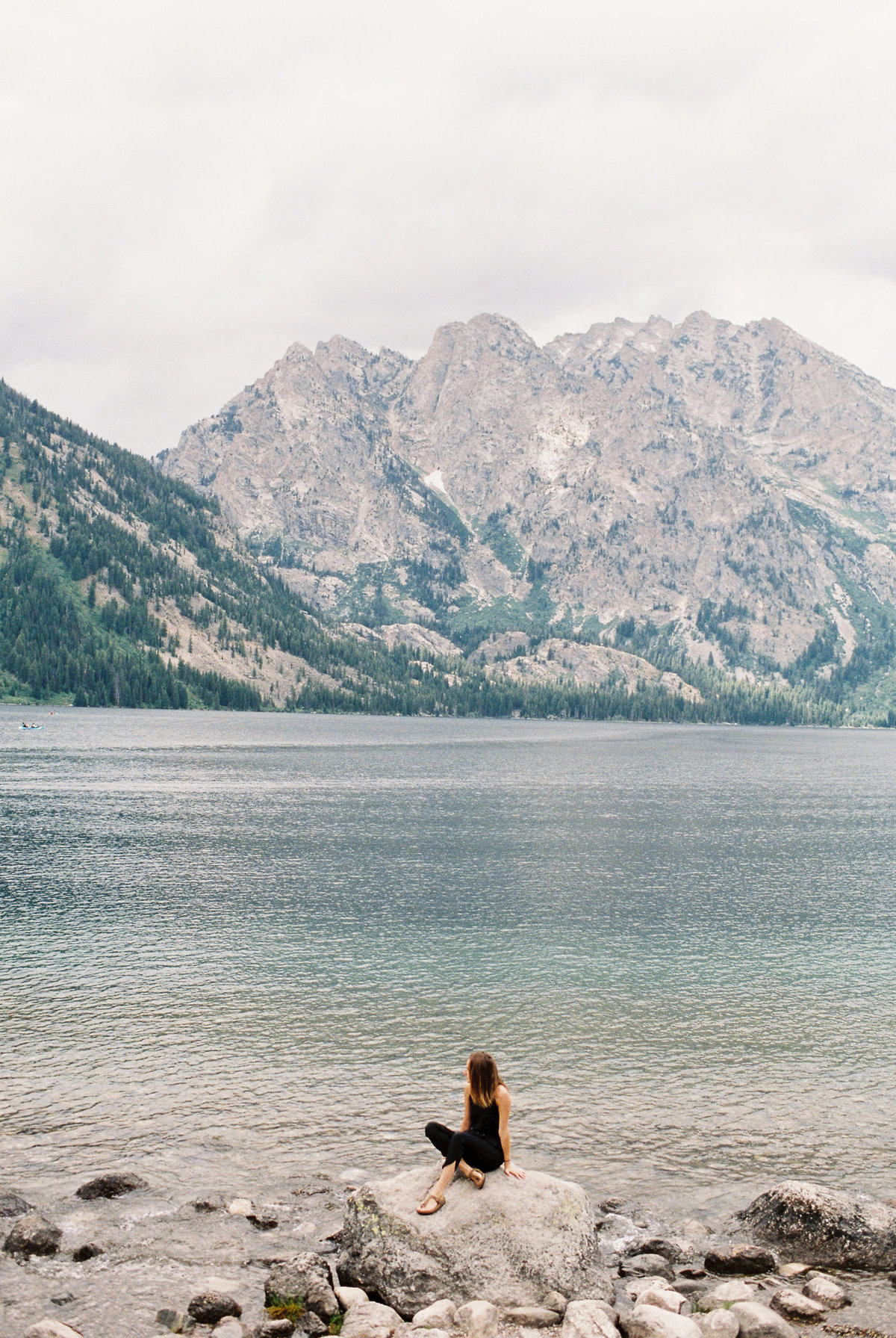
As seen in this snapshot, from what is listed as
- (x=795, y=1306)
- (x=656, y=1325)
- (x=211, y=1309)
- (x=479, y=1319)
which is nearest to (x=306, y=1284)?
(x=211, y=1309)

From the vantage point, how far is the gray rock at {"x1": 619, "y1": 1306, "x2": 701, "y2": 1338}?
17000 millimetres

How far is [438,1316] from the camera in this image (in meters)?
17.8

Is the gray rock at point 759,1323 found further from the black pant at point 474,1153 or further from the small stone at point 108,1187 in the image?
the small stone at point 108,1187

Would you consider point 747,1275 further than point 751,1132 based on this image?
No

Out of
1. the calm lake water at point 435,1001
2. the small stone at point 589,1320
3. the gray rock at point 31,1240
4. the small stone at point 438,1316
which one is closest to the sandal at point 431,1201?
the small stone at point 438,1316

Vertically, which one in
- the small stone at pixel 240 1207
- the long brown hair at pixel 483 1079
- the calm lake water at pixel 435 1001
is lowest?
the calm lake water at pixel 435 1001

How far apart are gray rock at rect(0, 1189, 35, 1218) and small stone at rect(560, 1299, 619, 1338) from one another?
43.4ft

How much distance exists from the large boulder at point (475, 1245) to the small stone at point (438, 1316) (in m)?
0.65

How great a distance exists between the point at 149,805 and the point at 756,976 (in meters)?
79.7

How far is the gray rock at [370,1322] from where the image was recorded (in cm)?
1745

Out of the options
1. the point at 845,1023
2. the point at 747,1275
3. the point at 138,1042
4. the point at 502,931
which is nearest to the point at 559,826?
the point at 502,931

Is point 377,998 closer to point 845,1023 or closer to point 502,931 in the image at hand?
point 502,931

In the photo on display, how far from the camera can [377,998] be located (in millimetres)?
40500

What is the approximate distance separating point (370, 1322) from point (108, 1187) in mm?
9291
